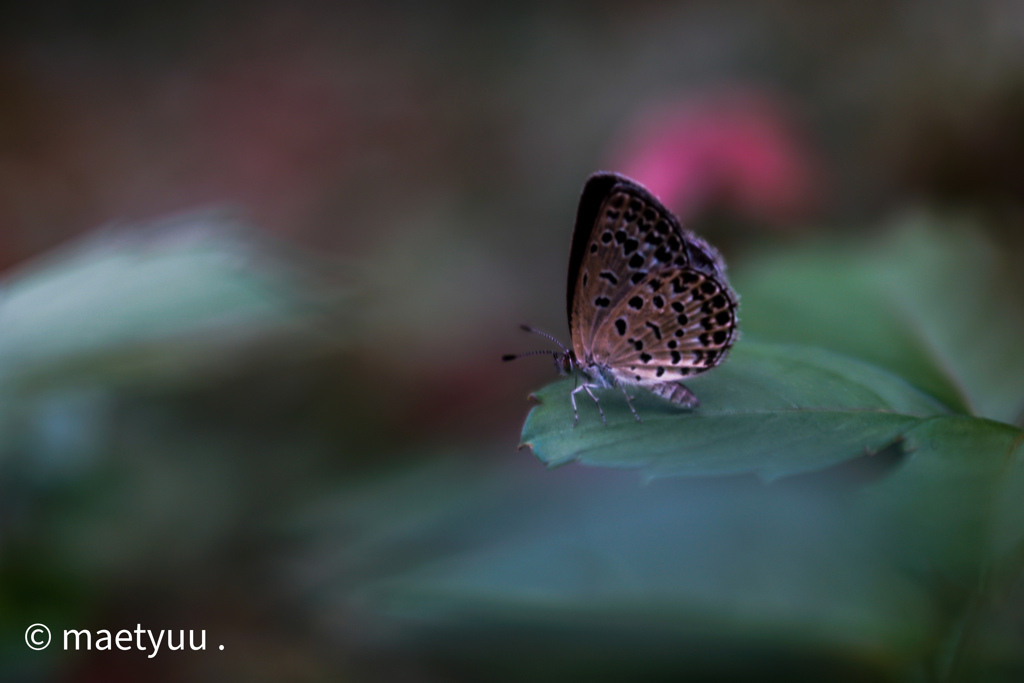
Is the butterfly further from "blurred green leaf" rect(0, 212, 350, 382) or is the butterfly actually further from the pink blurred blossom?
the pink blurred blossom

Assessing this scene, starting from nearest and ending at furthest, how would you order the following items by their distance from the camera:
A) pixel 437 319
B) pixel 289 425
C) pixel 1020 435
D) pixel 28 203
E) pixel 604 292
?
pixel 1020 435 → pixel 604 292 → pixel 289 425 → pixel 437 319 → pixel 28 203

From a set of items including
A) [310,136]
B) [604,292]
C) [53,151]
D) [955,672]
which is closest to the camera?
[955,672]

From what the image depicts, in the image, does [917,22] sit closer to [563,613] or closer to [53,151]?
[563,613]

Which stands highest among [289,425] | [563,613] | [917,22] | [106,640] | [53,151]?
[53,151]

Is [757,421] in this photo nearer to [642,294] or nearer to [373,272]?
[642,294]

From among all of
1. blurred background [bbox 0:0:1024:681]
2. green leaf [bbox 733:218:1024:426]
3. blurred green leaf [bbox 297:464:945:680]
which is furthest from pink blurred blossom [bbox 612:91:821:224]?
blurred green leaf [bbox 297:464:945:680]

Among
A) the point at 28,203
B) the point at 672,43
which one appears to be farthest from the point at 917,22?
the point at 28,203
